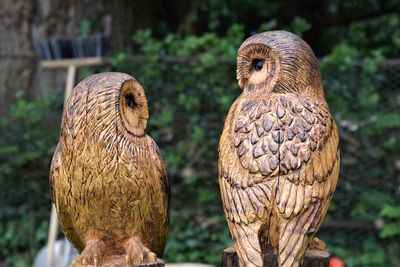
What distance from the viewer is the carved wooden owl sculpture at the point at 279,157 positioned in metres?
1.93

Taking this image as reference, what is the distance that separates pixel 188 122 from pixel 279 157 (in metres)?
2.57

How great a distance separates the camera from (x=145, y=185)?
218cm

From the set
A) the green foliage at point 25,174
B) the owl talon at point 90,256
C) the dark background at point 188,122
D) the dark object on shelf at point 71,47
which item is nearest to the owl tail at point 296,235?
the owl talon at point 90,256

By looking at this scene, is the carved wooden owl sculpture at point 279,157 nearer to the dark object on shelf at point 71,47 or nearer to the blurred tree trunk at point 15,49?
the dark object on shelf at point 71,47

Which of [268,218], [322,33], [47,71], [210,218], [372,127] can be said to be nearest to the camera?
[268,218]

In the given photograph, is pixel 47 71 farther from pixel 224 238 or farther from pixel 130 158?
pixel 130 158

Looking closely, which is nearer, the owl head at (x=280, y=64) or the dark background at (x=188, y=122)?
the owl head at (x=280, y=64)

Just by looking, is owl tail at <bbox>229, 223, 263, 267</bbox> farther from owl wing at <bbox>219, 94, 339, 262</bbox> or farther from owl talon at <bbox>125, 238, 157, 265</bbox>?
owl talon at <bbox>125, 238, 157, 265</bbox>

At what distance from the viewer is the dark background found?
14.1 feet

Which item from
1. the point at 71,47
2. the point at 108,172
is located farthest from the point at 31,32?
the point at 108,172

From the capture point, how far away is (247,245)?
1926mm

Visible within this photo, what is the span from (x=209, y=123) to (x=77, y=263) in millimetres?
2425

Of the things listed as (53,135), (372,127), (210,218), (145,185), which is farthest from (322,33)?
(145,185)

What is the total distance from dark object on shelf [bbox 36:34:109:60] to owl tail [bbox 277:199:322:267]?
2632 millimetres
